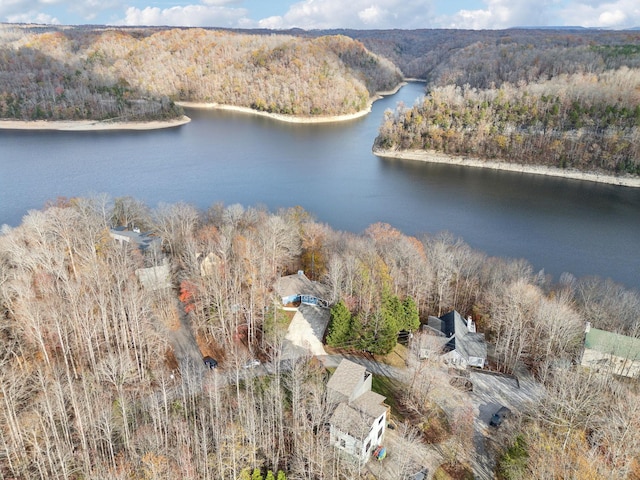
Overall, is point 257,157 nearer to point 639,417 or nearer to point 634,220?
point 634,220

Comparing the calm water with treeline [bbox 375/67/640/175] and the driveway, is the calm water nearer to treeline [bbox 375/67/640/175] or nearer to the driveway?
treeline [bbox 375/67/640/175]

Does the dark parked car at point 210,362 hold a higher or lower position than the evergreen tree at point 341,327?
lower

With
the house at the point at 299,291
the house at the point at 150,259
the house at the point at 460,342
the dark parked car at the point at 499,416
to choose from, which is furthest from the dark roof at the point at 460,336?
the house at the point at 150,259

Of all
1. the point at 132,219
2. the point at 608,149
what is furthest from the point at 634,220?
the point at 132,219

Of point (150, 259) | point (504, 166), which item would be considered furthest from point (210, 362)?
point (504, 166)

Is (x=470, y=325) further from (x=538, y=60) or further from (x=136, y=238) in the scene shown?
(x=538, y=60)

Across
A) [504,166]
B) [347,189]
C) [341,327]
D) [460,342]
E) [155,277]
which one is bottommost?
[460,342]

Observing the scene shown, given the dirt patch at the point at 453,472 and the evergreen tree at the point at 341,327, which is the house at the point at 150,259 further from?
the dirt patch at the point at 453,472
